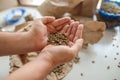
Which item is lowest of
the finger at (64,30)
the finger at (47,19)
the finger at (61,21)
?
the finger at (64,30)

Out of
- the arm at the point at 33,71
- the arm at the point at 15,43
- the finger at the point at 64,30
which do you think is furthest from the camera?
the finger at the point at 64,30

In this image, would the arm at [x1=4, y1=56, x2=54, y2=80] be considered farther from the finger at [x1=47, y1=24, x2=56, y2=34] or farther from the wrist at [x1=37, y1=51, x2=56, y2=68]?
the finger at [x1=47, y1=24, x2=56, y2=34]

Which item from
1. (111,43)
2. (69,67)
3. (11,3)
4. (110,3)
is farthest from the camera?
(11,3)

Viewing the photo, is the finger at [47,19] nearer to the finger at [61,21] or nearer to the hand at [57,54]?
the finger at [61,21]

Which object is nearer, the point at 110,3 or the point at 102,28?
the point at 102,28

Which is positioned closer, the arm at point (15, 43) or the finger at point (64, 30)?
the arm at point (15, 43)

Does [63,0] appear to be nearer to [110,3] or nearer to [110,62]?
[110,3]

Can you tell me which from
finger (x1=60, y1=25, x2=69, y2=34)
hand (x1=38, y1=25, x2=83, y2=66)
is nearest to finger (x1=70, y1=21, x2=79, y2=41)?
finger (x1=60, y1=25, x2=69, y2=34)

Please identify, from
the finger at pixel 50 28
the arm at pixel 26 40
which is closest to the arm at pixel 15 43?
the arm at pixel 26 40

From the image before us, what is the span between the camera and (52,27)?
88cm

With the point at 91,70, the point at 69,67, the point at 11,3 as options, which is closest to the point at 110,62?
the point at 91,70

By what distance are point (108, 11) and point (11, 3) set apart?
2.14 feet

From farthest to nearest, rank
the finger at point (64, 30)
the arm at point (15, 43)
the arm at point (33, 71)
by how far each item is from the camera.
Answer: the finger at point (64, 30) < the arm at point (15, 43) < the arm at point (33, 71)

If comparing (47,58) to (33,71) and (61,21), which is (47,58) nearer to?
(33,71)
